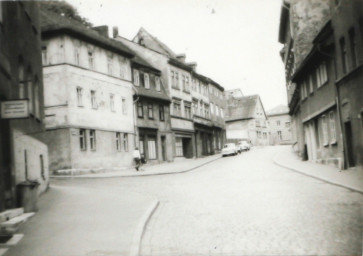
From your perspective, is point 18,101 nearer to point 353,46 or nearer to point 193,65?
point 353,46

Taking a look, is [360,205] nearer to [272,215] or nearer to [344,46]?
[272,215]

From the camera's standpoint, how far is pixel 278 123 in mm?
93500

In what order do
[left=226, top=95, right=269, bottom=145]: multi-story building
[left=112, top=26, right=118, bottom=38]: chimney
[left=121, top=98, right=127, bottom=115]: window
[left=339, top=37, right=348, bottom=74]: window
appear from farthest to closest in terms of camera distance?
[left=226, top=95, right=269, bottom=145]: multi-story building, [left=112, top=26, right=118, bottom=38]: chimney, [left=121, top=98, right=127, bottom=115]: window, [left=339, top=37, right=348, bottom=74]: window

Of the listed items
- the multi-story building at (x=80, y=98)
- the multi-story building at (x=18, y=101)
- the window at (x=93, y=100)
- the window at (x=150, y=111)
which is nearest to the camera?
the multi-story building at (x=18, y=101)

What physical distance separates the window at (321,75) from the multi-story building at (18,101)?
14.2 metres

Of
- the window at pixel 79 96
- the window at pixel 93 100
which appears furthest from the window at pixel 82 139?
the window at pixel 93 100

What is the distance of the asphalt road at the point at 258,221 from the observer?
7.72 metres

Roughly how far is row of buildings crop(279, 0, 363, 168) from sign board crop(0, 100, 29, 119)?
11953 mm

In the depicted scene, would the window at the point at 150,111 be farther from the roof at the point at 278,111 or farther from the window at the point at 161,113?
the roof at the point at 278,111

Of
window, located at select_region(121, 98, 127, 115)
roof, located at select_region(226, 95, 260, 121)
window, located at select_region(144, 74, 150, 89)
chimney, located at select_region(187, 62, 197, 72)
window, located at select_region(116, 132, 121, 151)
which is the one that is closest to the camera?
window, located at select_region(116, 132, 121, 151)

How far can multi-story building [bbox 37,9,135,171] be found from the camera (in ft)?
95.9

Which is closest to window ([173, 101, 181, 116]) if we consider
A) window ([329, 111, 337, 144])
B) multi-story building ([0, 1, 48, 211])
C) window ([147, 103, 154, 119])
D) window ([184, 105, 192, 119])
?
window ([184, 105, 192, 119])

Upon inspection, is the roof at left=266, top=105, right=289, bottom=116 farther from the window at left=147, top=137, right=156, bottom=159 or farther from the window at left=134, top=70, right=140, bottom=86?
the window at left=134, top=70, right=140, bottom=86

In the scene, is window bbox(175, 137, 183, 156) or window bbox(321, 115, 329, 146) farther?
window bbox(175, 137, 183, 156)
